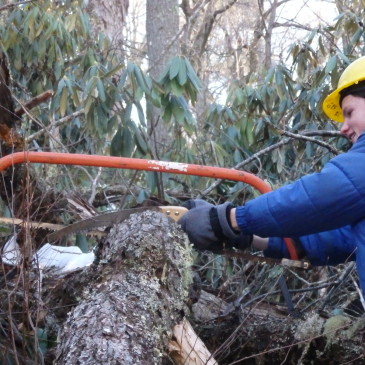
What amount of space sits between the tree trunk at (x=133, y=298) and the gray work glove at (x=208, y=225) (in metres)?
0.05

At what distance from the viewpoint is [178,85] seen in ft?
17.3

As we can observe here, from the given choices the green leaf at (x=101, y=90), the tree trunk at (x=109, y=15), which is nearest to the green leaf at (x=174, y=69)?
the green leaf at (x=101, y=90)

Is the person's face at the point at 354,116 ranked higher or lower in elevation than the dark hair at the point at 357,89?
lower

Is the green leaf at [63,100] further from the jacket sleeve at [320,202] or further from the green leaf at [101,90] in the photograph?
the jacket sleeve at [320,202]

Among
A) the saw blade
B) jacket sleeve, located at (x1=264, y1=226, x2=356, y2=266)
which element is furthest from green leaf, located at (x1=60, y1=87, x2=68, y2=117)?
jacket sleeve, located at (x1=264, y1=226, x2=356, y2=266)

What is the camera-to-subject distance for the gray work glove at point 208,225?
291 cm

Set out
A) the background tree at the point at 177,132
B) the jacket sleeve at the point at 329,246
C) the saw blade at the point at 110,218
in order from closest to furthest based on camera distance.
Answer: the saw blade at the point at 110,218 < the jacket sleeve at the point at 329,246 < the background tree at the point at 177,132

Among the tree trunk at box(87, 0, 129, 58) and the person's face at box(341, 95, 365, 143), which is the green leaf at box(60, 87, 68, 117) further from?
the tree trunk at box(87, 0, 129, 58)

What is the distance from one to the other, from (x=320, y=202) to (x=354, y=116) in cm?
43

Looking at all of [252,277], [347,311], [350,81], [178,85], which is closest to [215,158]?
[178,85]

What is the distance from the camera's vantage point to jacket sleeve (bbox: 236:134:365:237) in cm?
270

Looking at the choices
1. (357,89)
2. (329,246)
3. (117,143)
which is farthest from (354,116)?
(117,143)

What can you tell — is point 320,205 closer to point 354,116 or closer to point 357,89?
point 354,116

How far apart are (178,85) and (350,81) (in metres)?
2.40
